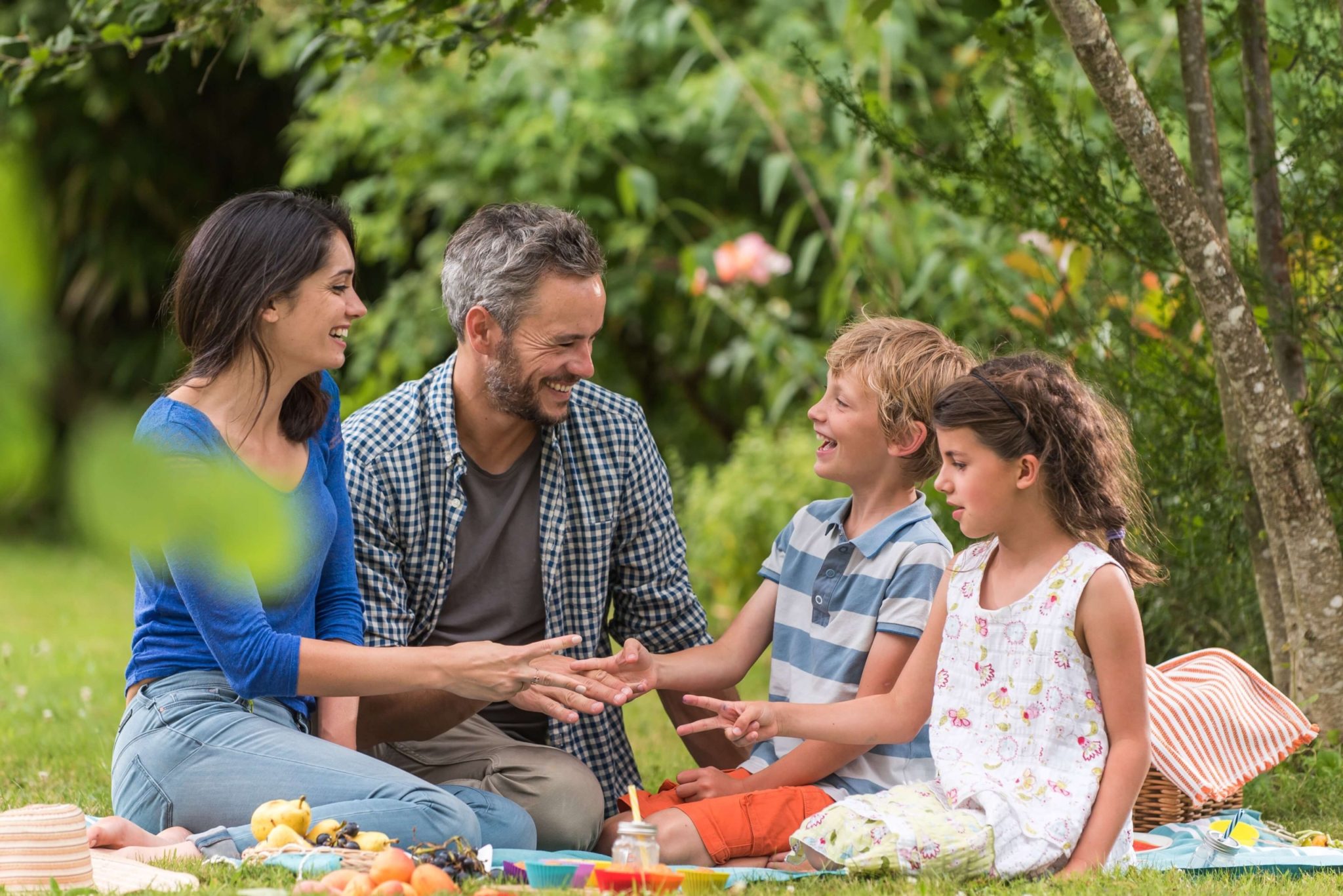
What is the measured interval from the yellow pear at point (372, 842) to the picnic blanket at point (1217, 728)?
4.94 ft

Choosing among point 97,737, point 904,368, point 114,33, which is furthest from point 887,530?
point 97,737

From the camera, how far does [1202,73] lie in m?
3.45

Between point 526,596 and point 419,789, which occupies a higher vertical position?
point 526,596

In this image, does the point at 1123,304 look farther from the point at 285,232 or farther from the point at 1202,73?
the point at 285,232

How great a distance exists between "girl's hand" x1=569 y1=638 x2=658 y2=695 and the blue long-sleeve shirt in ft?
1.71

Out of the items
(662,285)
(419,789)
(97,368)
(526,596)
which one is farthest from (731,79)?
(97,368)

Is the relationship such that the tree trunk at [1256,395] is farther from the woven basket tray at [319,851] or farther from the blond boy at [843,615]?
the woven basket tray at [319,851]

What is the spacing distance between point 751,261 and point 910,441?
3.80 m

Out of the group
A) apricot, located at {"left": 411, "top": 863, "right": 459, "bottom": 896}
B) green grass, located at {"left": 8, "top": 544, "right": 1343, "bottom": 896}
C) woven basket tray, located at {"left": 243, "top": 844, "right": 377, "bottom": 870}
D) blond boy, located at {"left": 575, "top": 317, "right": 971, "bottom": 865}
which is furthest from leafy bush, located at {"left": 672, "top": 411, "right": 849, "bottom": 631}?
apricot, located at {"left": 411, "top": 863, "right": 459, "bottom": 896}

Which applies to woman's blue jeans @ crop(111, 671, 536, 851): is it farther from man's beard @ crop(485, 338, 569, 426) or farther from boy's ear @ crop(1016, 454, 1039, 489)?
boy's ear @ crop(1016, 454, 1039, 489)

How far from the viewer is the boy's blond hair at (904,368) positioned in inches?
109

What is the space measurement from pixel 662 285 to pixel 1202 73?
185 inches

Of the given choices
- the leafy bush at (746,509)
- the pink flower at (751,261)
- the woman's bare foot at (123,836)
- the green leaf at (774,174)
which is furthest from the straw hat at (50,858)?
the green leaf at (774,174)

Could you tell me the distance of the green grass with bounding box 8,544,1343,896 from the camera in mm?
2238
